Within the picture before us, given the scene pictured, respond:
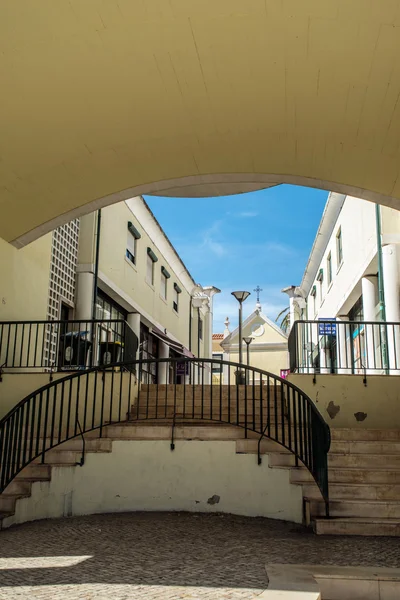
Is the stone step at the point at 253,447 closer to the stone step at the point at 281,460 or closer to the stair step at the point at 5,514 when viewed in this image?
the stone step at the point at 281,460

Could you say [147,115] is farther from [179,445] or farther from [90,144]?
[179,445]

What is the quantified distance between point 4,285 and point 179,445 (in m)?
4.49

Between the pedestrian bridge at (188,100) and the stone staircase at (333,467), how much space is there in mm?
3750

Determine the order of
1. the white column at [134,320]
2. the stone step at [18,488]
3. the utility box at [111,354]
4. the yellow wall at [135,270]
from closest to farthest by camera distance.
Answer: the stone step at [18,488] < the utility box at [111,354] < the yellow wall at [135,270] < the white column at [134,320]

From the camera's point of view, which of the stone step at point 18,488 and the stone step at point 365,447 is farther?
the stone step at point 365,447

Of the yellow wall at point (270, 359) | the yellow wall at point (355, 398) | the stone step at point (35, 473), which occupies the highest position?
the yellow wall at point (270, 359)

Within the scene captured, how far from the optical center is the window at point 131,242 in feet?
60.3

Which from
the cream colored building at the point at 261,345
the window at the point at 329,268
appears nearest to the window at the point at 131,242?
the window at the point at 329,268

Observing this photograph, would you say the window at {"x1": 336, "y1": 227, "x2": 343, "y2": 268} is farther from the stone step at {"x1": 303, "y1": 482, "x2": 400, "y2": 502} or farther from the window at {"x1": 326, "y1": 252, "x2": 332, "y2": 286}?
the stone step at {"x1": 303, "y1": 482, "x2": 400, "y2": 502}

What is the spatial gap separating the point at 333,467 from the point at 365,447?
748 mm

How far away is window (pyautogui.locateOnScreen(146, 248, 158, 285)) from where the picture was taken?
68.6ft

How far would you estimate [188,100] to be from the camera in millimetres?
7680

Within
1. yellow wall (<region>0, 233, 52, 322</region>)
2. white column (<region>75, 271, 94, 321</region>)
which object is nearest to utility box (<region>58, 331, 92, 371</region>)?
yellow wall (<region>0, 233, 52, 322</region>)

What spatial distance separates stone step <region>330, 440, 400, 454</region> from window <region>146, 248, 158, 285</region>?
13.8 metres
